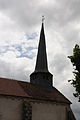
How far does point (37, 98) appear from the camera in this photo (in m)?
31.3

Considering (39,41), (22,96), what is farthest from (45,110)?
(39,41)

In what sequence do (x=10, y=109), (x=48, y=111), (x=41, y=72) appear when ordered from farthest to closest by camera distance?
(x=41, y=72) → (x=48, y=111) → (x=10, y=109)

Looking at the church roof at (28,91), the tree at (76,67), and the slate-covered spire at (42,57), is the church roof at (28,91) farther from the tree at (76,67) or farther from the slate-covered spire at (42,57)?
the tree at (76,67)

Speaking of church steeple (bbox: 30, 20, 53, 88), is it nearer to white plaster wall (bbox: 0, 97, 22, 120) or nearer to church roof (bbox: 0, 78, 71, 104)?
church roof (bbox: 0, 78, 71, 104)

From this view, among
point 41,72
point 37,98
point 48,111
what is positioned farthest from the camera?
point 41,72

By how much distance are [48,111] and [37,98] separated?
→ 8.78ft

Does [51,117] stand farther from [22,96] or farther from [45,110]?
[22,96]

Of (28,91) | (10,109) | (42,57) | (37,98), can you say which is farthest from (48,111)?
(42,57)

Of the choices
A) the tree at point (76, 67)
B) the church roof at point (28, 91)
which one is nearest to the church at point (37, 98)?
the church roof at point (28, 91)

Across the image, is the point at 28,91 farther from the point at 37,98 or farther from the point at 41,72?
the point at 41,72

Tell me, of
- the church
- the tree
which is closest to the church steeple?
the church

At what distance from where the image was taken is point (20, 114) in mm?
28906

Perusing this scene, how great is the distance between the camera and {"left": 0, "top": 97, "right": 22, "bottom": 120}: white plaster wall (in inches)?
1075

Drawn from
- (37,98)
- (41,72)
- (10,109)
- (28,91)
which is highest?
(41,72)
